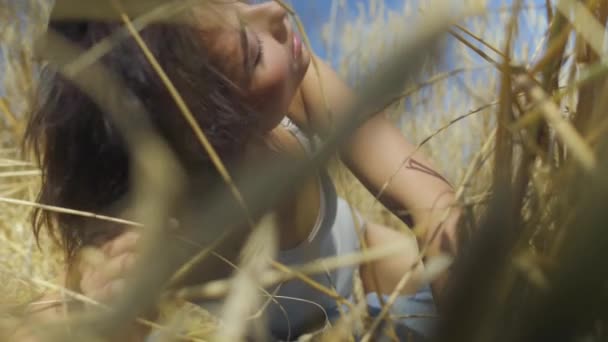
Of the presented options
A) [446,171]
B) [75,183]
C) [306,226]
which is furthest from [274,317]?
[446,171]

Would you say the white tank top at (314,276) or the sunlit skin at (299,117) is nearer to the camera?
the sunlit skin at (299,117)

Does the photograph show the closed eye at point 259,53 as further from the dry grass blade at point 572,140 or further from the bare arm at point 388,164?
the dry grass blade at point 572,140

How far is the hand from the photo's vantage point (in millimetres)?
490

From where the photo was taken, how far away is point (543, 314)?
0.52 feet

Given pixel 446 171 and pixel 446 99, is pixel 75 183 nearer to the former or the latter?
pixel 446 171

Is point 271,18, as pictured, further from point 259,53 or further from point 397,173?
point 397,173

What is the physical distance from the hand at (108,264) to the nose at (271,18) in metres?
0.21

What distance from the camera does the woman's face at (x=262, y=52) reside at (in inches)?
19.6

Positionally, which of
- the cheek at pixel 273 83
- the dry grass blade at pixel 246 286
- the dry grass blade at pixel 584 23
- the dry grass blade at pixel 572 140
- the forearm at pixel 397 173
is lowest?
the forearm at pixel 397 173

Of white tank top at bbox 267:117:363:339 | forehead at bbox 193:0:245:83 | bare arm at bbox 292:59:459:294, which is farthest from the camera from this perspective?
white tank top at bbox 267:117:363:339

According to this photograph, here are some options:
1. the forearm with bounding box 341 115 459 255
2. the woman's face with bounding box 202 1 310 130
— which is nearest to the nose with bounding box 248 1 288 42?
the woman's face with bounding box 202 1 310 130

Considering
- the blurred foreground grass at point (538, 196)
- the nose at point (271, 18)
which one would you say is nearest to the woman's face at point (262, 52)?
the nose at point (271, 18)

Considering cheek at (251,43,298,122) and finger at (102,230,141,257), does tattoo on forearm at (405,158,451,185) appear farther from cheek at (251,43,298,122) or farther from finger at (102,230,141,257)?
finger at (102,230,141,257)

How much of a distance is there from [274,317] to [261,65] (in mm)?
381
